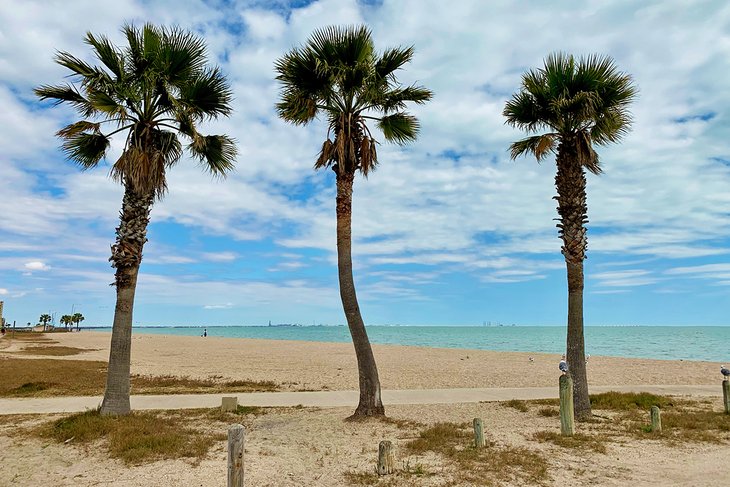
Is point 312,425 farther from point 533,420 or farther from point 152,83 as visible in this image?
point 152,83

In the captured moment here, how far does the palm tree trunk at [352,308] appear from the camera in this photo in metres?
11.3

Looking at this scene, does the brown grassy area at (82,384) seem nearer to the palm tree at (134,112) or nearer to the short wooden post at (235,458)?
the palm tree at (134,112)

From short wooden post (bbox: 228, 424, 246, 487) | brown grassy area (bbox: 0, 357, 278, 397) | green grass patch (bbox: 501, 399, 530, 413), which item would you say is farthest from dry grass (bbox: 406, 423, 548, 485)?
brown grassy area (bbox: 0, 357, 278, 397)

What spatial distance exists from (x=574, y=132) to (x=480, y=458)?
8.35 metres

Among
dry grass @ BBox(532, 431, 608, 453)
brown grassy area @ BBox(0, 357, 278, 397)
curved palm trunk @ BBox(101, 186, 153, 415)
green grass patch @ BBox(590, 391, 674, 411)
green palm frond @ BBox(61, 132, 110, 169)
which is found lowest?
brown grassy area @ BBox(0, 357, 278, 397)

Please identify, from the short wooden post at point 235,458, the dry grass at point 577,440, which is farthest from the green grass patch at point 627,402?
the short wooden post at point 235,458

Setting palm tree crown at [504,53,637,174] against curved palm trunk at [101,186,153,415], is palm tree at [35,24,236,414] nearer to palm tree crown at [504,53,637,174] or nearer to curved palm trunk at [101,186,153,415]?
curved palm trunk at [101,186,153,415]

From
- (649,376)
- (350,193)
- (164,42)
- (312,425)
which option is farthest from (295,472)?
(649,376)

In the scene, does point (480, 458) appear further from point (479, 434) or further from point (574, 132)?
point (574, 132)

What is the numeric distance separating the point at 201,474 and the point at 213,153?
26.7 ft

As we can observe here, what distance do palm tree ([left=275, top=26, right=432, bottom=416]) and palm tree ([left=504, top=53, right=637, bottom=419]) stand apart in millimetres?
3032

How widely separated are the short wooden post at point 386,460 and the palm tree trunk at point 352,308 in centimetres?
380

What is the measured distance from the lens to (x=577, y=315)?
11.7 m

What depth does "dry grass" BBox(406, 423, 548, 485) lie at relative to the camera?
7.12 metres
